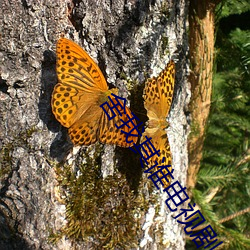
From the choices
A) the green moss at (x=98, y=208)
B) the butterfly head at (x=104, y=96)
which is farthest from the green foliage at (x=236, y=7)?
the green moss at (x=98, y=208)

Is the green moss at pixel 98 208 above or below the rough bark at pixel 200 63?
below

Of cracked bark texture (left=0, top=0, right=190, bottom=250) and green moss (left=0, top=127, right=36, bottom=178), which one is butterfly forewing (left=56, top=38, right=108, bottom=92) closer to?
cracked bark texture (left=0, top=0, right=190, bottom=250)

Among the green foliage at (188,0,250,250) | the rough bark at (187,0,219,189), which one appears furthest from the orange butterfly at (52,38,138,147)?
the green foliage at (188,0,250,250)

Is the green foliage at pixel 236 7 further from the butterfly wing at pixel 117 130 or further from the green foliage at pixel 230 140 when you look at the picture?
the butterfly wing at pixel 117 130

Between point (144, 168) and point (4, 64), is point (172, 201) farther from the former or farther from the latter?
point (4, 64)

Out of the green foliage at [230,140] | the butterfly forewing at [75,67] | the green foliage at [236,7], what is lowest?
the green foliage at [230,140]

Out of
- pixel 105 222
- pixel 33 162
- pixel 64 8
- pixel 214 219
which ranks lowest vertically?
pixel 214 219

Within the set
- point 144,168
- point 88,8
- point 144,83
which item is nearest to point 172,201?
point 144,168
